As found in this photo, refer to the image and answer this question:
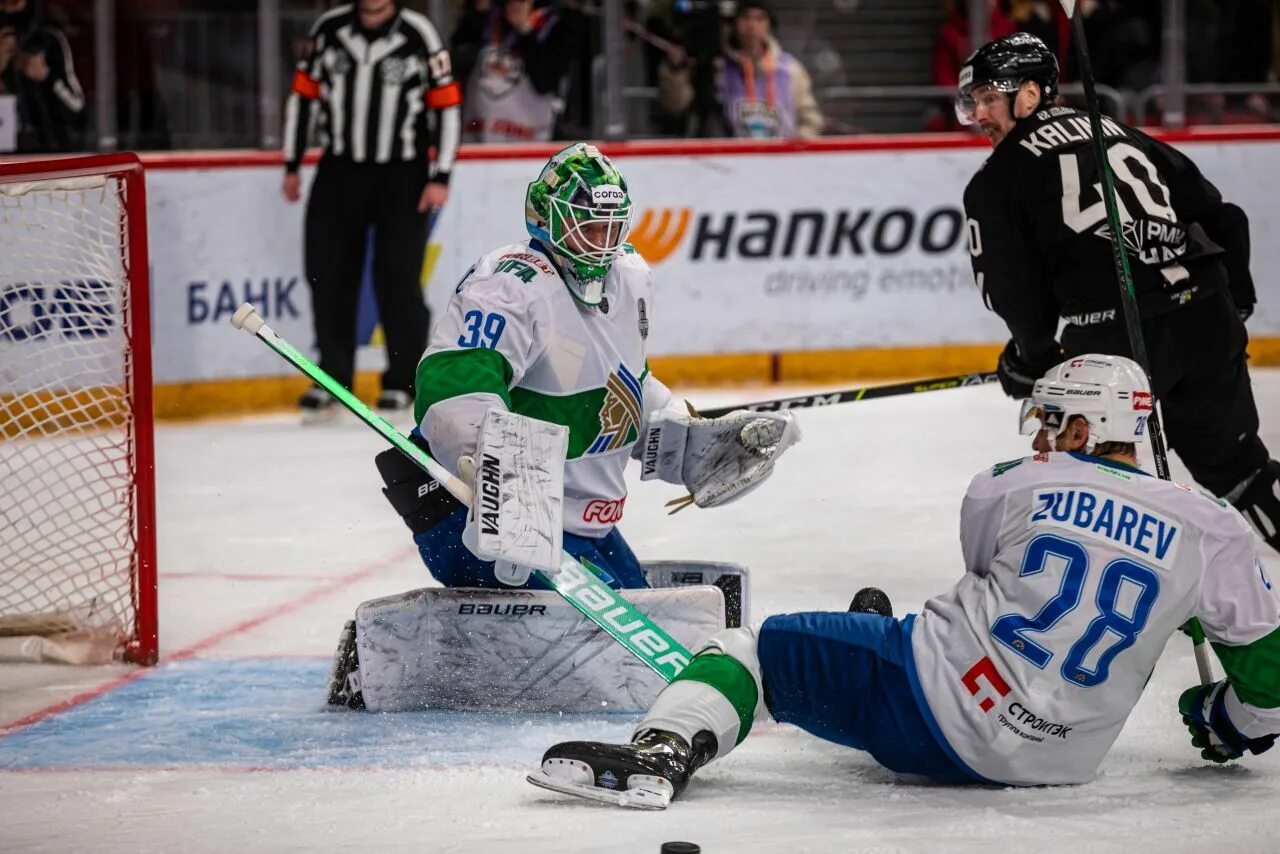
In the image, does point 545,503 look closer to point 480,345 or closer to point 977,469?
point 480,345

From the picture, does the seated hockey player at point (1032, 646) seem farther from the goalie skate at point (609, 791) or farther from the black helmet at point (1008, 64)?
the black helmet at point (1008, 64)

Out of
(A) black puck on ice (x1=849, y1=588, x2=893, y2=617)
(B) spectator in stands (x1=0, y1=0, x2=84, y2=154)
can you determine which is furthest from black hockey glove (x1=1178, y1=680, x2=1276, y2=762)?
(B) spectator in stands (x1=0, y1=0, x2=84, y2=154)

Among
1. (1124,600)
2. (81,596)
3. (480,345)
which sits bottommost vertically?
(81,596)

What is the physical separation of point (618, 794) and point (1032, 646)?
0.65 m

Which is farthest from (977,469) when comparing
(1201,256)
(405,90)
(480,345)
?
(480,345)

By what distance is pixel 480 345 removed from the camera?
11.1ft

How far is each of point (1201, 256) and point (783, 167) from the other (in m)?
3.89

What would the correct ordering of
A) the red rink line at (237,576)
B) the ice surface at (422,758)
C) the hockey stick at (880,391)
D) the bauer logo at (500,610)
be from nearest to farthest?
the ice surface at (422,758) < the bauer logo at (500,610) < the hockey stick at (880,391) < the red rink line at (237,576)

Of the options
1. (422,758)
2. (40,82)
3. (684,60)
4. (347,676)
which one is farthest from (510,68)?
(422,758)

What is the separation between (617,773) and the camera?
284 cm

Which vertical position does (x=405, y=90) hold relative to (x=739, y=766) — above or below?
above

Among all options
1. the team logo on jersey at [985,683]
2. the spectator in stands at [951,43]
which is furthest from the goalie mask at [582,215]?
the spectator in stands at [951,43]

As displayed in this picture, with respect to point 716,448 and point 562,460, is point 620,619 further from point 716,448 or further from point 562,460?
point 716,448

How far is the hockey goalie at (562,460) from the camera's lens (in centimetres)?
341
